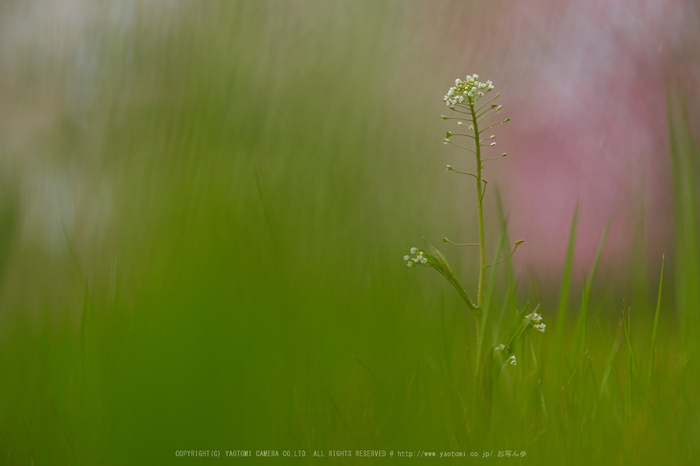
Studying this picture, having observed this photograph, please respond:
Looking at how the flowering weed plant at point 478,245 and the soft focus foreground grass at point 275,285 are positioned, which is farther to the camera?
the flowering weed plant at point 478,245

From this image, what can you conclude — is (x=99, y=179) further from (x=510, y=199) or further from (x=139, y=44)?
(x=510, y=199)

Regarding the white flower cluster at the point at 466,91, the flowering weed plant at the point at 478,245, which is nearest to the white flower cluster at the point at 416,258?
the flowering weed plant at the point at 478,245

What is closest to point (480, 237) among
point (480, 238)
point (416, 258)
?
point (480, 238)

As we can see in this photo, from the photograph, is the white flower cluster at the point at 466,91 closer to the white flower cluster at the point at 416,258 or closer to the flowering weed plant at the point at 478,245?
the flowering weed plant at the point at 478,245

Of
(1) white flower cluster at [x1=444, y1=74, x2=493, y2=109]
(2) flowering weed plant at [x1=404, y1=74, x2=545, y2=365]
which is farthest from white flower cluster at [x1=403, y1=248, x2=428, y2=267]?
(1) white flower cluster at [x1=444, y1=74, x2=493, y2=109]

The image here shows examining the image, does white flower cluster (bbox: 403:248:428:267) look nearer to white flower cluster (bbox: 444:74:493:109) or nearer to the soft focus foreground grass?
the soft focus foreground grass

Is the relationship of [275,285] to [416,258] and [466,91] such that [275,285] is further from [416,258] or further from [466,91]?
[466,91]
